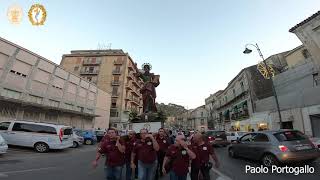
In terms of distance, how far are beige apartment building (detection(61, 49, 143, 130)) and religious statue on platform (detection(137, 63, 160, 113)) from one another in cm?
4639

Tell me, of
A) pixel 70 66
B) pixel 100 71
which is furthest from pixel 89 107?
pixel 70 66

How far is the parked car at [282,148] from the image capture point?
31.2 ft

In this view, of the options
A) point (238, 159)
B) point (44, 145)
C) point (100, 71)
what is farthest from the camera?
point (100, 71)

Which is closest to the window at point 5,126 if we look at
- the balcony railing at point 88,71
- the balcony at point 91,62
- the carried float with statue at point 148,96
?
the carried float with statue at point 148,96

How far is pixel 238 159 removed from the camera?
1343 cm

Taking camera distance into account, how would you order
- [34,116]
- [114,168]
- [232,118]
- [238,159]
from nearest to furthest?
[114,168] < [238,159] < [34,116] < [232,118]

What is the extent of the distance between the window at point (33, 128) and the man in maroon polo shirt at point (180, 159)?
13945mm

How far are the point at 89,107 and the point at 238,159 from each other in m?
37.3

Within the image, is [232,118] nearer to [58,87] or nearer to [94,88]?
[94,88]

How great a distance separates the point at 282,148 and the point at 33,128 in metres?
15.2

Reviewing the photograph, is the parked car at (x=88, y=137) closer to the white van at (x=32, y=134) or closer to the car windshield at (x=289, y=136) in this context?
the white van at (x=32, y=134)

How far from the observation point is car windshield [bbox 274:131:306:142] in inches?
389

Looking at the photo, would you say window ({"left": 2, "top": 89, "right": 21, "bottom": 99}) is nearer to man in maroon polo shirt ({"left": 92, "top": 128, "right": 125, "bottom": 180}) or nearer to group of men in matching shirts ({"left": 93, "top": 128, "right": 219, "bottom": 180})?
group of men in matching shirts ({"left": 93, "top": 128, "right": 219, "bottom": 180})

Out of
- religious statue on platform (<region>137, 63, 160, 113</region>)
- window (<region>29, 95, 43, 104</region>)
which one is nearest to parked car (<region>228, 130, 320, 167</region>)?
religious statue on platform (<region>137, 63, 160, 113</region>)
